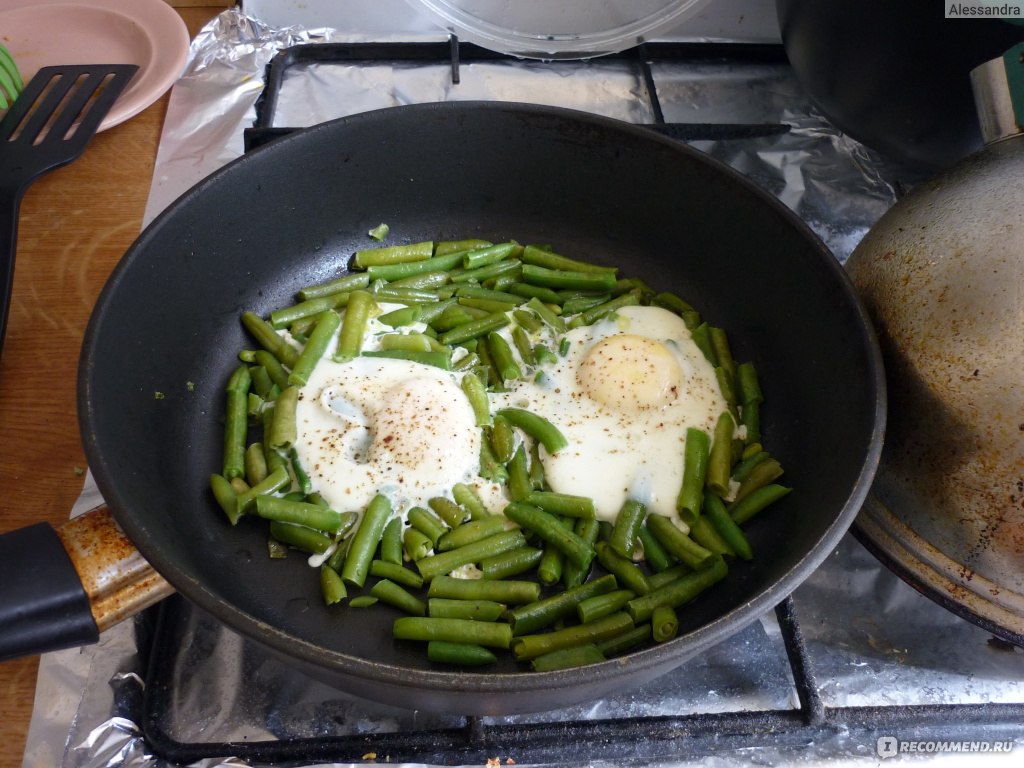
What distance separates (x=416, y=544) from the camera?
140 centimetres

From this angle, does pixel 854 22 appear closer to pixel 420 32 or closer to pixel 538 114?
pixel 538 114

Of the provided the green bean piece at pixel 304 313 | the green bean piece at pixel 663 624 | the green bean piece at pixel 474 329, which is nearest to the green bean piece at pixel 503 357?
the green bean piece at pixel 474 329

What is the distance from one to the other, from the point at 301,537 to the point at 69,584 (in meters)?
0.43

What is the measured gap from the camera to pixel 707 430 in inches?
61.9

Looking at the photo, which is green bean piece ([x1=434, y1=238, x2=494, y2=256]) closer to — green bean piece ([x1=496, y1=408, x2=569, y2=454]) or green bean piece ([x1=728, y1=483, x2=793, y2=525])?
green bean piece ([x1=496, y1=408, x2=569, y2=454])

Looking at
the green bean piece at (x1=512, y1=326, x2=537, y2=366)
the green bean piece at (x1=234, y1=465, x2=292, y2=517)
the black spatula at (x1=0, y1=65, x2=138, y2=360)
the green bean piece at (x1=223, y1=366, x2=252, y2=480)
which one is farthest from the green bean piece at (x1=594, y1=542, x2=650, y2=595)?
the black spatula at (x1=0, y1=65, x2=138, y2=360)

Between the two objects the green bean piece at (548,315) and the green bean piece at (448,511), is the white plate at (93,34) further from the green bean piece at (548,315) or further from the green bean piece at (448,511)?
the green bean piece at (448,511)

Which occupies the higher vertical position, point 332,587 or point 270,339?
point 270,339

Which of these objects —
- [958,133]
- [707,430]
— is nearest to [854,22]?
[958,133]

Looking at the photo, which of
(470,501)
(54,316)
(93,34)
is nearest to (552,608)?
(470,501)

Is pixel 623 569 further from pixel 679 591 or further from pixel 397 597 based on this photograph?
pixel 397 597

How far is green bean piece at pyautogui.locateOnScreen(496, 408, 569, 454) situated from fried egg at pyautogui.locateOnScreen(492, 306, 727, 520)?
0.02 m

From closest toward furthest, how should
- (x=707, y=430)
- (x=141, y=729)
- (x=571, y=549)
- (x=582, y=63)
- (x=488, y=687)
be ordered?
(x=488, y=687)
(x=141, y=729)
(x=571, y=549)
(x=707, y=430)
(x=582, y=63)

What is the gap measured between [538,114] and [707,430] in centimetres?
80
